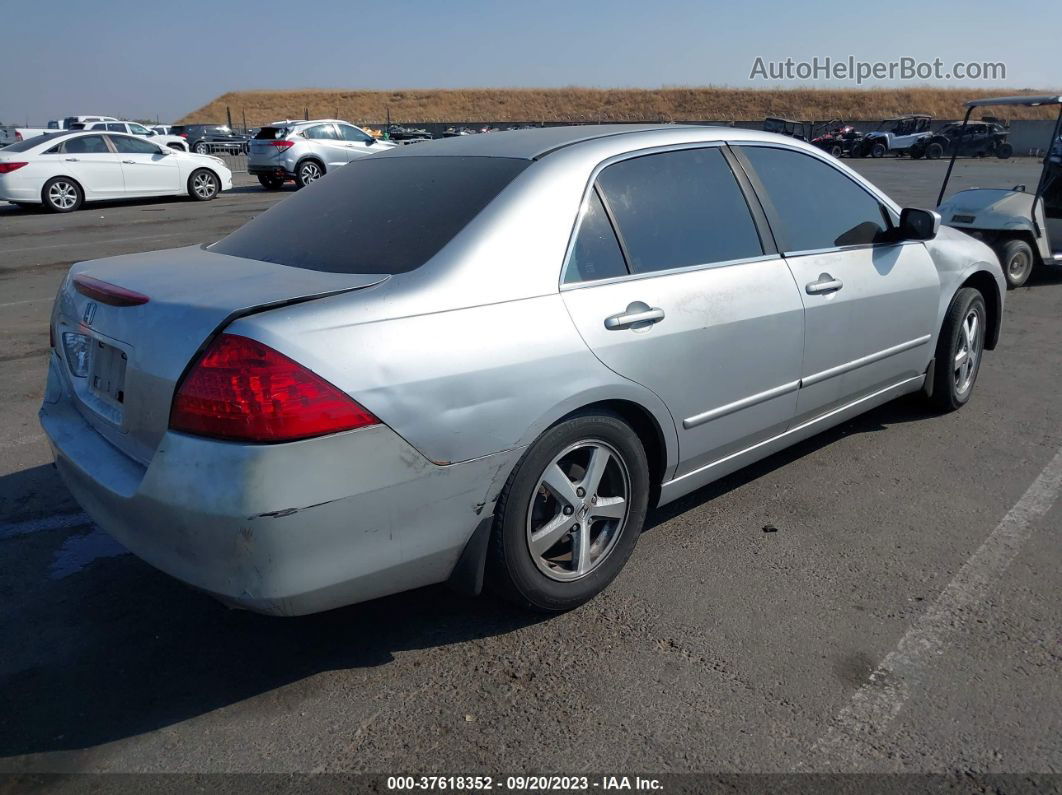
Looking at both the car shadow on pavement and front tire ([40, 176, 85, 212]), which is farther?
front tire ([40, 176, 85, 212])

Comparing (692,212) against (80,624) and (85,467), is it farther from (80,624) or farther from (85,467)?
(80,624)

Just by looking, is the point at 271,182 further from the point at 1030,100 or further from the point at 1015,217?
the point at 1030,100

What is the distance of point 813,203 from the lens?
13.8ft

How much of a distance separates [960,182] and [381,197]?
25.5 metres

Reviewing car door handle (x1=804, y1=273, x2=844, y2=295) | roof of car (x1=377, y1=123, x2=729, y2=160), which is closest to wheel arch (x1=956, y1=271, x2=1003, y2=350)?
car door handle (x1=804, y1=273, x2=844, y2=295)

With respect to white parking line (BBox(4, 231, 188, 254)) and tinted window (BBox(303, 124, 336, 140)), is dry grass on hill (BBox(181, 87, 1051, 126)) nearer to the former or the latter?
tinted window (BBox(303, 124, 336, 140))

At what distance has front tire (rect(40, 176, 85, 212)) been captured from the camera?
1675 cm

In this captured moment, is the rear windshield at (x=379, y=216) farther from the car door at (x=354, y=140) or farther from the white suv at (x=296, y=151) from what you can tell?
the car door at (x=354, y=140)

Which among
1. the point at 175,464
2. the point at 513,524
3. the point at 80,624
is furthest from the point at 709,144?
the point at 80,624

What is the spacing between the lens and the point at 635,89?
88.8 m

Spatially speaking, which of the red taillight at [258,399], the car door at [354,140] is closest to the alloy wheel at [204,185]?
the car door at [354,140]

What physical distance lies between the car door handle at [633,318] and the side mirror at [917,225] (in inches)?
78.9

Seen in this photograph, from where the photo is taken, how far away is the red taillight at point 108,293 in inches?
109

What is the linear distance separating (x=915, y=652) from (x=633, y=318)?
4.78 ft
